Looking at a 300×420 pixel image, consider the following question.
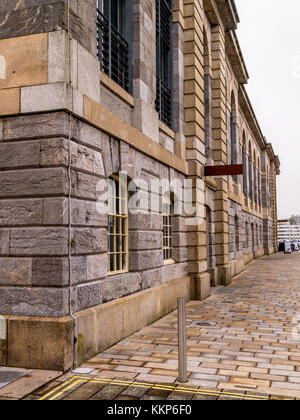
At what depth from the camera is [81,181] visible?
6.19 metres

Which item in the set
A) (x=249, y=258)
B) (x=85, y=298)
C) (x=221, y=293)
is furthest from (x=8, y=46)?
(x=249, y=258)

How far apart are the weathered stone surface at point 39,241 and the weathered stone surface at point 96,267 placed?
0.70m

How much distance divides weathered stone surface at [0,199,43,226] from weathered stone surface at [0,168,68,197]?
0.12 meters

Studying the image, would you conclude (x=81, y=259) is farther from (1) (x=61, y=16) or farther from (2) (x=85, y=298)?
(1) (x=61, y=16)

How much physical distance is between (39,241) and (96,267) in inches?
44.4

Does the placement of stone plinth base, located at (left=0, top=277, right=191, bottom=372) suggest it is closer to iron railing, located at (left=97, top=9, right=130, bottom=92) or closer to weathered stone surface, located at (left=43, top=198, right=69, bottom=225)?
weathered stone surface, located at (left=43, top=198, right=69, bottom=225)

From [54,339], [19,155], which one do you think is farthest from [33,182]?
[54,339]

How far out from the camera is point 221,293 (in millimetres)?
13539

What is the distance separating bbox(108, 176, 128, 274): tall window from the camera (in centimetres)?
774

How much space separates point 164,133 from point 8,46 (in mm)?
5135

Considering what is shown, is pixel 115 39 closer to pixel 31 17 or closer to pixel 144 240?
pixel 31 17

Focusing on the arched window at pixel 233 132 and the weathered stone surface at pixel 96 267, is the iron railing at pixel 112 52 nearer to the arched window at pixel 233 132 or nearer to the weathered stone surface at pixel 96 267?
the weathered stone surface at pixel 96 267

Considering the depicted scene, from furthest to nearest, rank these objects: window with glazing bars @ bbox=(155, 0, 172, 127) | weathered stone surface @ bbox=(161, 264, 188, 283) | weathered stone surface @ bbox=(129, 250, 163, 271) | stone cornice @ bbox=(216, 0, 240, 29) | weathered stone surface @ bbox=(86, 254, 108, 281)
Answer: stone cornice @ bbox=(216, 0, 240, 29)
window with glazing bars @ bbox=(155, 0, 172, 127)
weathered stone surface @ bbox=(161, 264, 188, 283)
weathered stone surface @ bbox=(129, 250, 163, 271)
weathered stone surface @ bbox=(86, 254, 108, 281)

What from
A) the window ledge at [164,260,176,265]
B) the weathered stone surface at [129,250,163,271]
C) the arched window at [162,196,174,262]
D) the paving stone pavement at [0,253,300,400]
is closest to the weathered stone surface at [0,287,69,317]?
the paving stone pavement at [0,253,300,400]
